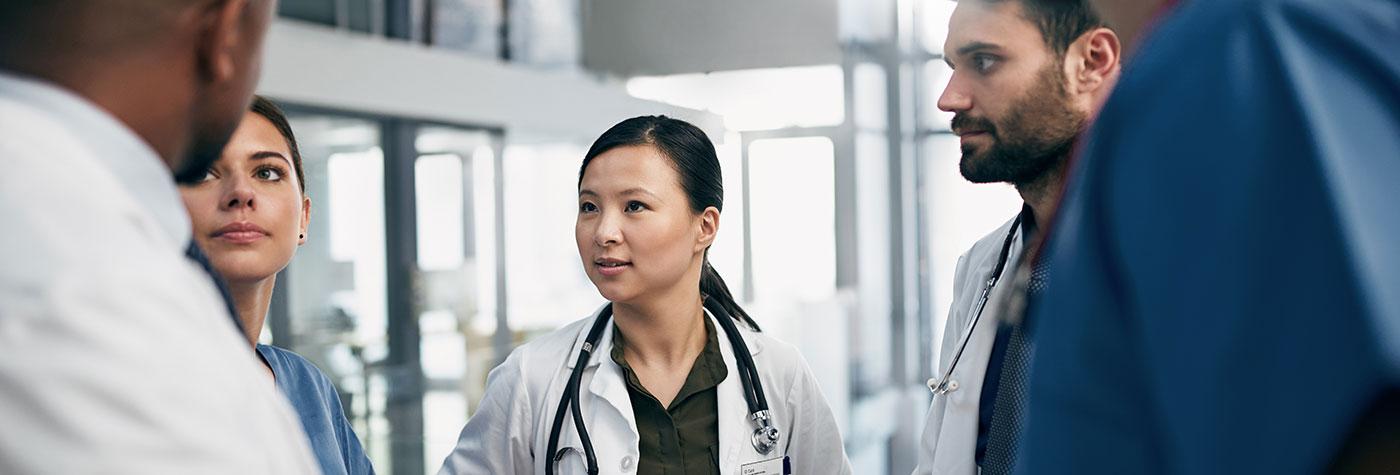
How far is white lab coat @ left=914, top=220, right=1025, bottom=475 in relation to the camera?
6.28 feet

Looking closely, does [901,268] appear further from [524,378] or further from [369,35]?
[524,378]

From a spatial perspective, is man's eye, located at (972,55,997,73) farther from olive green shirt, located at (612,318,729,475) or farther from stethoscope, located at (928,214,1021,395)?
olive green shirt, located at (612,318,729,475)

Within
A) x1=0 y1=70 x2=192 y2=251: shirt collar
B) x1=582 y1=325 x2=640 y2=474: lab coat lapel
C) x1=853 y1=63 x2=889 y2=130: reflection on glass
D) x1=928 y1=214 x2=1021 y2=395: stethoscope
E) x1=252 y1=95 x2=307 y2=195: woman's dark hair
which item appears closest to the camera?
x1=0 y1=70 x2=192 y2=251: shirt collar

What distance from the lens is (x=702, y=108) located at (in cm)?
787

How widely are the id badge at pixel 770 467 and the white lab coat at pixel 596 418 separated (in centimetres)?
1

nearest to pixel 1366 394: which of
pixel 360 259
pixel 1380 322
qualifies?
pixel 1380 322

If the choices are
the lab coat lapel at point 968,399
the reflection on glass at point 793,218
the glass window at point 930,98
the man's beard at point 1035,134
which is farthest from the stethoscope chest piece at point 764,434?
the glass window at point 930,98

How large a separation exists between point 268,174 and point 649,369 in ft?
2.68

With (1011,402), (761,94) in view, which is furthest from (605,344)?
(761,94)

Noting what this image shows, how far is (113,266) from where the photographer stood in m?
0.58

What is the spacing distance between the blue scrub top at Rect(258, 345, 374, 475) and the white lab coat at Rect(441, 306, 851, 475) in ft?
0.87

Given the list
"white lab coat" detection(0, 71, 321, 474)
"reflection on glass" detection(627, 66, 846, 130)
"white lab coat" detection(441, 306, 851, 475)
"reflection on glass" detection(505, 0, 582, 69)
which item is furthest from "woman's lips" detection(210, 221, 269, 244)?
"reflection on glass" detection(627, 66, 846, 130)

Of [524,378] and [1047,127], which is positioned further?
[524,378]

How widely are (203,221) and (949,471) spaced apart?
1289 mm
